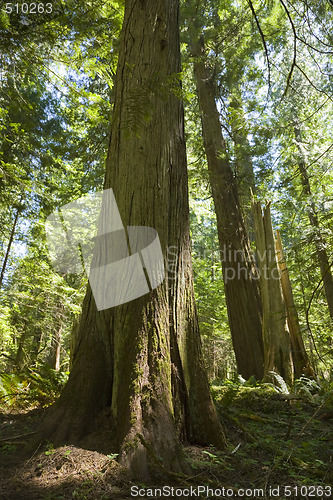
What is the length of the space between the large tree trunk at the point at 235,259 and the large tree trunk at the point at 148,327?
406 centimetres

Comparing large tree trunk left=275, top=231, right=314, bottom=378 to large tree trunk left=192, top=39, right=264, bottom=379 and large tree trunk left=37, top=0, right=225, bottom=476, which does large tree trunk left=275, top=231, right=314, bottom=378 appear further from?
large tree trunk left=37, top=0, right=225, bottom=476

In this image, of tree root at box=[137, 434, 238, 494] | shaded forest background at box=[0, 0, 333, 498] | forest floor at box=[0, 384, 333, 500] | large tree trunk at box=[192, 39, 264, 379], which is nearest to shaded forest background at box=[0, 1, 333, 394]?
shaded forest background at box=[0, 0, 333, 498]

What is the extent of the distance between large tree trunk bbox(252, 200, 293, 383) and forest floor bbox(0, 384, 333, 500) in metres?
2.48

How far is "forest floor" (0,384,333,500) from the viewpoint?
1.83m

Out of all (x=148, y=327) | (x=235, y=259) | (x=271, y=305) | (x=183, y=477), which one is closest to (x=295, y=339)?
(x=271, y=305)

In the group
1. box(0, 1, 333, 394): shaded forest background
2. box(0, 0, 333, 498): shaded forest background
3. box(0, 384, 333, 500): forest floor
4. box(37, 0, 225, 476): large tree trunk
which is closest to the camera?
box(0, 384, 333, 500): forest floor

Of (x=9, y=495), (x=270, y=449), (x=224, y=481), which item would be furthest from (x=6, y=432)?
(x=270, y=449)

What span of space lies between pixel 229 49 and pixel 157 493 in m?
9.86

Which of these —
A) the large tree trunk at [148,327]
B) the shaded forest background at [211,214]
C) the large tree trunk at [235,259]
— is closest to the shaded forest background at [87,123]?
the shaded forest background at [211,214]

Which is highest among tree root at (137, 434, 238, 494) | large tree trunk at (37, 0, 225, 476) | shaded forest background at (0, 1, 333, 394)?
shaded forest background at (0, 1, 333, 394)

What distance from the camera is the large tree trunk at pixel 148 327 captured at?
2.29 m

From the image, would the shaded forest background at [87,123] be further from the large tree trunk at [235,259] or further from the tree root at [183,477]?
the tree root at [183,477]

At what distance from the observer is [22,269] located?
908cm

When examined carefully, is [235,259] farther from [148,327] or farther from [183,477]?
[183,477]
